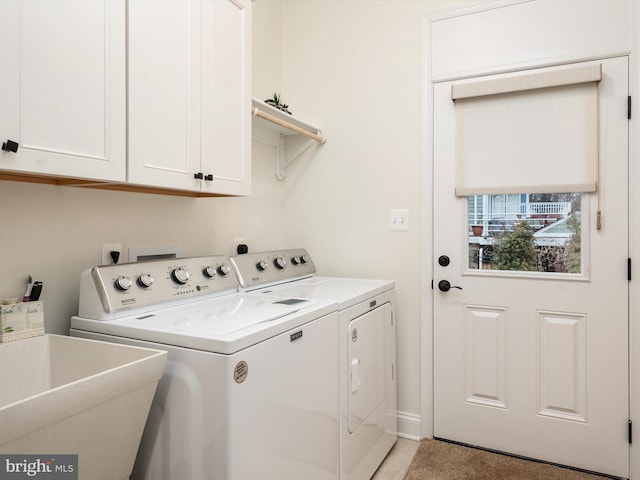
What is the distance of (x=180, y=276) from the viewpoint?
1.65 metres

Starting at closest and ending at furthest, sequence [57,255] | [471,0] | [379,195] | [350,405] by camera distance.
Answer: [57,255]
[350,405]
[471,0]
[379,195]

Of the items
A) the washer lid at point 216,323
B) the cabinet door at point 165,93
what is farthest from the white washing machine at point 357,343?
the cabinet door at point 165,93

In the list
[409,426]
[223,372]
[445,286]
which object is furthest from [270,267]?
[409,426]

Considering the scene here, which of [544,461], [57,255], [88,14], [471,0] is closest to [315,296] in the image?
[57,255]

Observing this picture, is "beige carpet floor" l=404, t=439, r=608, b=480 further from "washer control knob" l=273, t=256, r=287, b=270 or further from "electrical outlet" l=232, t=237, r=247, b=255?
"electrical outlet" l=232, t=237, r=247, b=255

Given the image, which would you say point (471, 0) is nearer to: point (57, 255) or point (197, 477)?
point (57, 255)

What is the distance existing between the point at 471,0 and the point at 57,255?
92.9 inches

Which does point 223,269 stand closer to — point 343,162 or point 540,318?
point 343,162

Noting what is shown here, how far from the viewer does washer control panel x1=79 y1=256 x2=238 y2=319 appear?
1375 mm

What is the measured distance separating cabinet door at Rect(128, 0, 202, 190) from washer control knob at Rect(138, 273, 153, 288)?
0.34 metres

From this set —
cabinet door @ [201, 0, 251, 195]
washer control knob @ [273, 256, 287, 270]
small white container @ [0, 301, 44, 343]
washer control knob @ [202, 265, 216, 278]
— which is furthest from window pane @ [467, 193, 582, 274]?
small white container @ [0, 301, 44, 343]

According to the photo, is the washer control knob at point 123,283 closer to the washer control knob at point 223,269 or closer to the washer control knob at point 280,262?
the washer control knob at point 223,269

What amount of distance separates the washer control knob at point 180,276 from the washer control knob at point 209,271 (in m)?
0.10

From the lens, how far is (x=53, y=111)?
113cm
